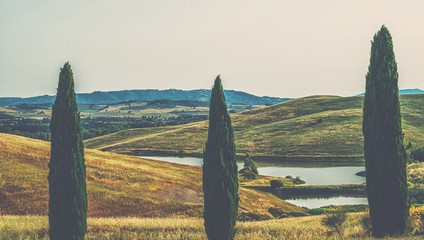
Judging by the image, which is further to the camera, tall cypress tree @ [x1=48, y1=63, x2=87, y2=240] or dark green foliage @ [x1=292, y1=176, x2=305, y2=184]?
dark green foliage @ [x1=292, y1=176, x2=305, y2=184]

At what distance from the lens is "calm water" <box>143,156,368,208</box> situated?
2056 inches

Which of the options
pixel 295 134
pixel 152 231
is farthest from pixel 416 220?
pixel 295 134

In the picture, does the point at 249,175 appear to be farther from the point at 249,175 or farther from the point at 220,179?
the point at 220,179

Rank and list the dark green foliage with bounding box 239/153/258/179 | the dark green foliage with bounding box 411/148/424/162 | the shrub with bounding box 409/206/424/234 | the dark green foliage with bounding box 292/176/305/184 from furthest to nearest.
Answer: the dark green foliage with bounding box 411/148/424/162 → the dark green foliage with bounding box 239/153/258/179 → the dark green foliage with bounding box 292/176/305/184 → the shrub with bounding box 409/206/424/234

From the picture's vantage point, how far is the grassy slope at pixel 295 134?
104000mm

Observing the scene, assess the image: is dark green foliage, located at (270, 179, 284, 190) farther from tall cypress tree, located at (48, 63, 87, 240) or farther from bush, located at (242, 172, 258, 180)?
tall cypress tree, located at (48, 63, 87, 240)

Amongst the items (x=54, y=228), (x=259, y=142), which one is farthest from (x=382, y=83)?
(x=259, y=142)

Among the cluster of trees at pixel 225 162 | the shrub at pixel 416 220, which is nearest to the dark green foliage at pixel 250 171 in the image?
the shrub at pixel 416 220

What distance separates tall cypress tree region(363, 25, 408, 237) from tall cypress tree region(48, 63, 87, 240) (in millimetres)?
15322

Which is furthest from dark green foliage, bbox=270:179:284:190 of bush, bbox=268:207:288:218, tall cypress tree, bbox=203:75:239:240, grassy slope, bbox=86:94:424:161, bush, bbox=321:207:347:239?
tall cypress tree, bbox=203:75:239:240

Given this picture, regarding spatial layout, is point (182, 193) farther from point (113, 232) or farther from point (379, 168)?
point (379, 168)

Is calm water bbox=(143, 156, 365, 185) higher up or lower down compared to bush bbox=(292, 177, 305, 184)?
lower down

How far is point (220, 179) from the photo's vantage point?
1970cm

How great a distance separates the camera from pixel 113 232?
72.9 ft
